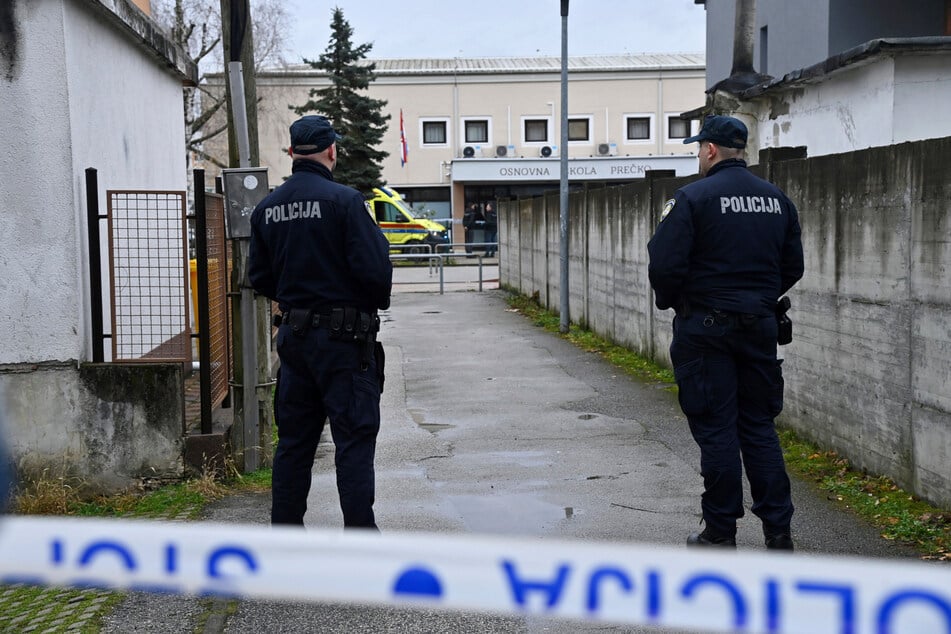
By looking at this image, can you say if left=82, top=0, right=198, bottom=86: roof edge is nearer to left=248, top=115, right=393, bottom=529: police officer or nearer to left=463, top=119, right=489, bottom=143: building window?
left=248, top=115, right=393, bottom=529: police officer

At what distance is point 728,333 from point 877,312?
1.98 meters

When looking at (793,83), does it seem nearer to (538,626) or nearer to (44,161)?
(44,161)

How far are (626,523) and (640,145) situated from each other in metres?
42.9

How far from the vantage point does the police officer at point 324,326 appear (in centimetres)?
510

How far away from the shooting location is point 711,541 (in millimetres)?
5344

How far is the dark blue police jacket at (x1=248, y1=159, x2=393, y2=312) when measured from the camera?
16.7 ft

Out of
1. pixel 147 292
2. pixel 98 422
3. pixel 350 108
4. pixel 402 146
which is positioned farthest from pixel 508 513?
pixel 402 146

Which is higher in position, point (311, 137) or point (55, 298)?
point (311, 137)

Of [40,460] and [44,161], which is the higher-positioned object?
[44,161]

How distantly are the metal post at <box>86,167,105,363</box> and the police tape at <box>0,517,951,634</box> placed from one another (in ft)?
15.4

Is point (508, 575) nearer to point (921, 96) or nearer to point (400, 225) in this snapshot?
point (921, 96)

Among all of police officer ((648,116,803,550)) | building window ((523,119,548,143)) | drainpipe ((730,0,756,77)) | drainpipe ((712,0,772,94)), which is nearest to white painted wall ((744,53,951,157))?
drainpipe ((712,0,772,94))

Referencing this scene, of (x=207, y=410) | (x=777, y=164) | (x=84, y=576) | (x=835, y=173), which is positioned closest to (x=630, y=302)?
(x=777, y=164)

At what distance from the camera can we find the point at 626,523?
6.19 metres
